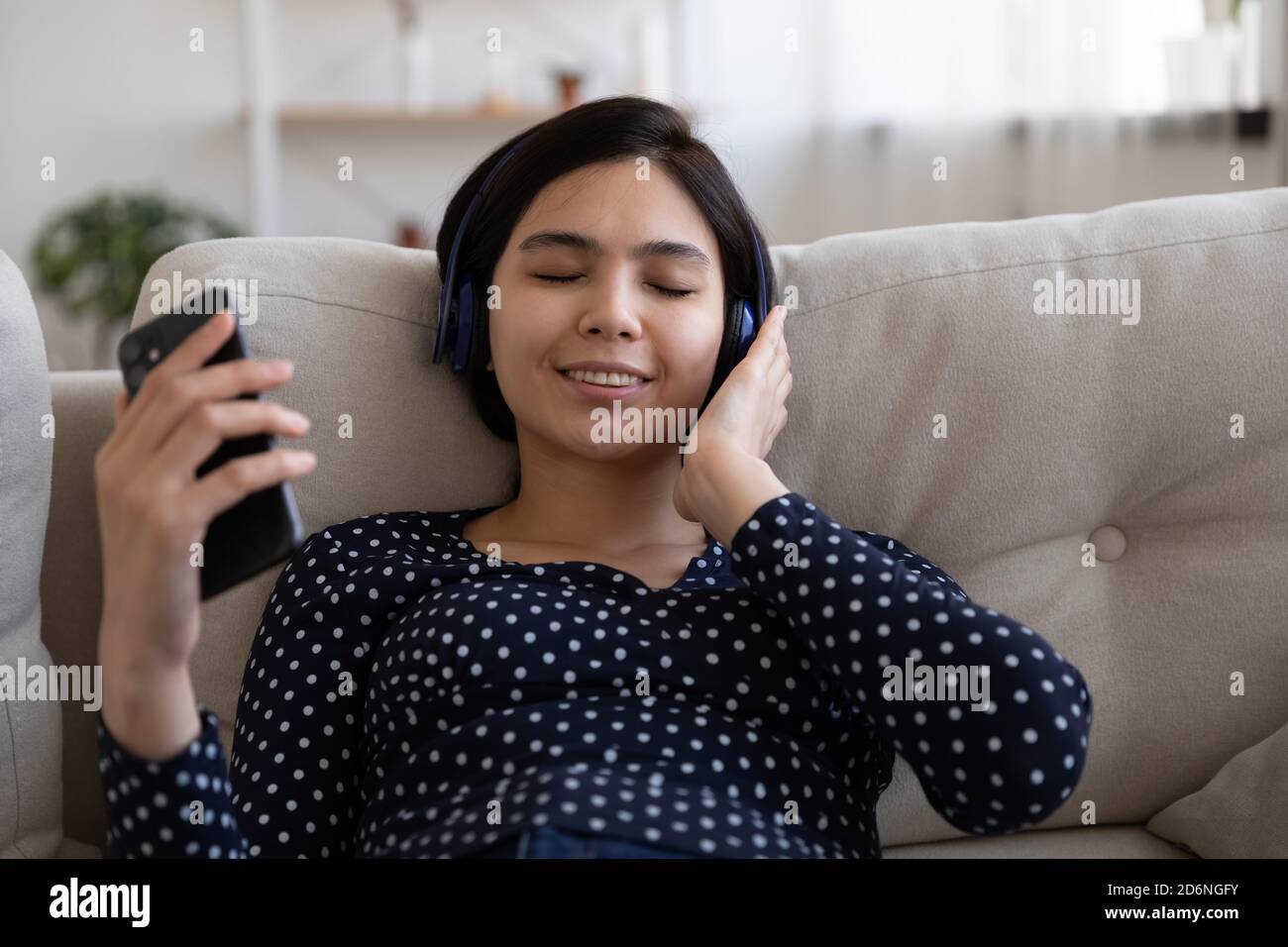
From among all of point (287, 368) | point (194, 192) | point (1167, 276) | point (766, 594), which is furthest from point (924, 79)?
point (287, 368)

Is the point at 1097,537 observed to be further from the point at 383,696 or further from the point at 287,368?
the point at 287,368

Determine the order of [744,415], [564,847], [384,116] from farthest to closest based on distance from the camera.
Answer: [384,116], [744,415], [564,847]

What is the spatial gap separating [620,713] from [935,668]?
Result: 23 cm

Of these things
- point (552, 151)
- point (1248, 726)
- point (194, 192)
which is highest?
point (194, 192)

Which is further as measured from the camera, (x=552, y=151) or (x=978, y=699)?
(x=552, y=151)

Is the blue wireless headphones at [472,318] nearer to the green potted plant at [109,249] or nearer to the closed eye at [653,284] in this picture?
the closed eye at [653,284]

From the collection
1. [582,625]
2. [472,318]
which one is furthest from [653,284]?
[582,625]

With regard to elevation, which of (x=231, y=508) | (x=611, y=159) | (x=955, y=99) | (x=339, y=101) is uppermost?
(x=339, y=101)

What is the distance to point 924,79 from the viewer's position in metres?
3.30

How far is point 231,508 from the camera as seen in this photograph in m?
0.74

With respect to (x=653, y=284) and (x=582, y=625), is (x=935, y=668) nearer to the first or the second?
(x=582, y=625)

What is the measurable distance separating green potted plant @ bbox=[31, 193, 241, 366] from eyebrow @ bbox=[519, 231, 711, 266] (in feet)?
7.39
